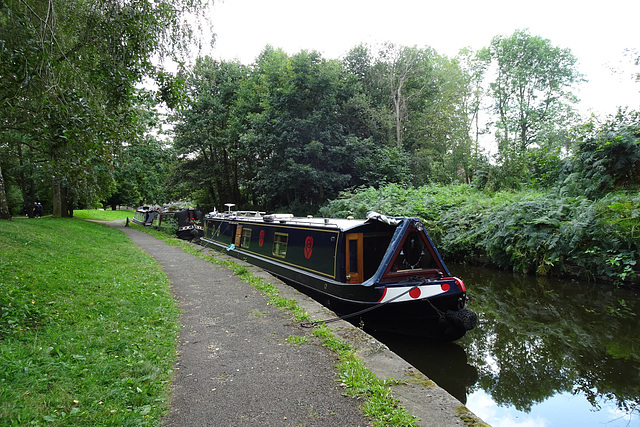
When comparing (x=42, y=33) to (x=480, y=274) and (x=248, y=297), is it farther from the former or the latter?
(x=480, y=274)

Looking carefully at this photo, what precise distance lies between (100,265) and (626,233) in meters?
11.6

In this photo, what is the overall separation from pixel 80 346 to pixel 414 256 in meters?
4.85

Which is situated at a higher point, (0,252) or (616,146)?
(616,146)

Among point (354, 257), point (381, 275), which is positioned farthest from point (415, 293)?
point (354, 257)

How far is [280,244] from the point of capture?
346 inches

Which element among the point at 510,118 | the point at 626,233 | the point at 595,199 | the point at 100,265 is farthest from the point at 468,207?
the point at 510,118

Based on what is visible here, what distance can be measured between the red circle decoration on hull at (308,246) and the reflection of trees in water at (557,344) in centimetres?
320

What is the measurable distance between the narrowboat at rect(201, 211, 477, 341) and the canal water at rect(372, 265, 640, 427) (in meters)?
0.52

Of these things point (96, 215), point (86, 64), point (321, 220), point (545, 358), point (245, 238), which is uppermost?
point (86, 64)

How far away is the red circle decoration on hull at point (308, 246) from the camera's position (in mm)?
7370

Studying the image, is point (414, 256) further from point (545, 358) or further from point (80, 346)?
point (80, 346)

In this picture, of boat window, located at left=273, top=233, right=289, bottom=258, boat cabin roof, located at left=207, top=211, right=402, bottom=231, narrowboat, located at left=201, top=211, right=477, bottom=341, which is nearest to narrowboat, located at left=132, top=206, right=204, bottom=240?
boat cabin roof, located at left=207, top=211, right=402, bottom=231

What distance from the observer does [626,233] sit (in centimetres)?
819

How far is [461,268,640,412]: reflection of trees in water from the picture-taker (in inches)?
176
